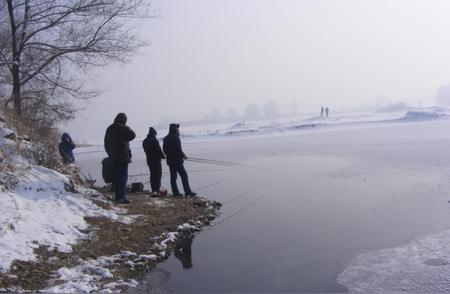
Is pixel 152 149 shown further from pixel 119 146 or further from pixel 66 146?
pixel 66 146

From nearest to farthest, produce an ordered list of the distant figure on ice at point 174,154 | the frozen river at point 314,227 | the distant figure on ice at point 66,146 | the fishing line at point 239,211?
1. the frozen river at point 314,227
2. the fishing line at point 239,211
3. the distant figure on ice at point 174,154
4. the distant figure on ice at point 66,146

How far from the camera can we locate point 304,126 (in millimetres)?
48188

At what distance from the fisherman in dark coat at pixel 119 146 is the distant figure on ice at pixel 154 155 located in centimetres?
191

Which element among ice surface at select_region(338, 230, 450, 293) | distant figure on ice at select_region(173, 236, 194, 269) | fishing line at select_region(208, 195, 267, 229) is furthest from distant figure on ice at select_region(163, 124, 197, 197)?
ice surface at select_region(338, 230, 450, 293)

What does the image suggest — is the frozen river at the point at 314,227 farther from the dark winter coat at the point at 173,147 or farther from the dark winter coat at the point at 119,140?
the dark winter coat at the point at 119,140

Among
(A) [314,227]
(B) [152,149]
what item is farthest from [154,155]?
(A) [314,227]

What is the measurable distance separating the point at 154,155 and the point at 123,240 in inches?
192

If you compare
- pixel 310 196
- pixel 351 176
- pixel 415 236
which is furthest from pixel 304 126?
pixel 415 236

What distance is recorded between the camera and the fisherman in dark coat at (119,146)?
1006 cm

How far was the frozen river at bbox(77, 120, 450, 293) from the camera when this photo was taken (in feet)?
19.7

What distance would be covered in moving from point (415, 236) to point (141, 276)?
4.81 m

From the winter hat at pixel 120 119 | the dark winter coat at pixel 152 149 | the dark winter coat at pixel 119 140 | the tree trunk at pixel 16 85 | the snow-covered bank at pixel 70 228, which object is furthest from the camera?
the tree trunk at pixel 16 85

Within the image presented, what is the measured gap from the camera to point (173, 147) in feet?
39.3

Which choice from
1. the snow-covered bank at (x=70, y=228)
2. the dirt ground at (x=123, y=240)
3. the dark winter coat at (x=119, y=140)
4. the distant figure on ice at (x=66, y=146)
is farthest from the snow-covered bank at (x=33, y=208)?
the distant figure on ice at (x=66, y=146)
